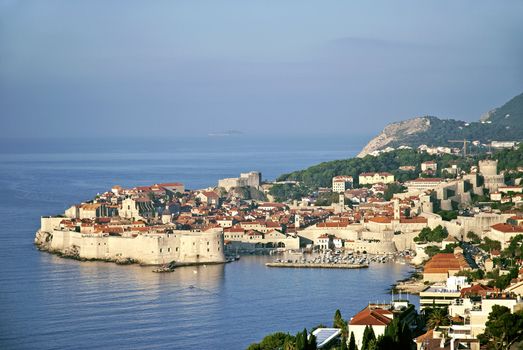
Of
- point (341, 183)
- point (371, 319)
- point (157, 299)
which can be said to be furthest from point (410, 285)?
point (341, 183)

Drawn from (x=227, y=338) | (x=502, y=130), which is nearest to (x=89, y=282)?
(x=227, y=338)

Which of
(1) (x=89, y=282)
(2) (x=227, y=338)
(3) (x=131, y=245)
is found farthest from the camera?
(3) (x=131, y=245)

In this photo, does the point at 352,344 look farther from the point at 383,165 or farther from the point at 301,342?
the point at 383,165

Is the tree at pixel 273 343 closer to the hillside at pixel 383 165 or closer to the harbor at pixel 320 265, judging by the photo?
the harbor at pixel 320 265

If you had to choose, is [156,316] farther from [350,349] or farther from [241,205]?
[241,205]

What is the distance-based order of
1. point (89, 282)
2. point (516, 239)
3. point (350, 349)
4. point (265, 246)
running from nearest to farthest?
1. point (350, 349)
2. point (89, 282)
3. point (516, 239)
4. point (265, 246)

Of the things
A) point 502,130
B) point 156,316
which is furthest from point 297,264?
point 502,130

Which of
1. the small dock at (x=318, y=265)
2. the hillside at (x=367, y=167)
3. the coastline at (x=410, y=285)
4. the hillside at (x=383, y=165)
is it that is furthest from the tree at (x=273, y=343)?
the hillside at (x=367, y=167)

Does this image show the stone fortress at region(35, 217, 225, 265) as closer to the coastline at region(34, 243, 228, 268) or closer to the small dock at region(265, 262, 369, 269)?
the coastline at region(34, 243, 228, 268)

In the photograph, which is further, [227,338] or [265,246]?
[265,246]
